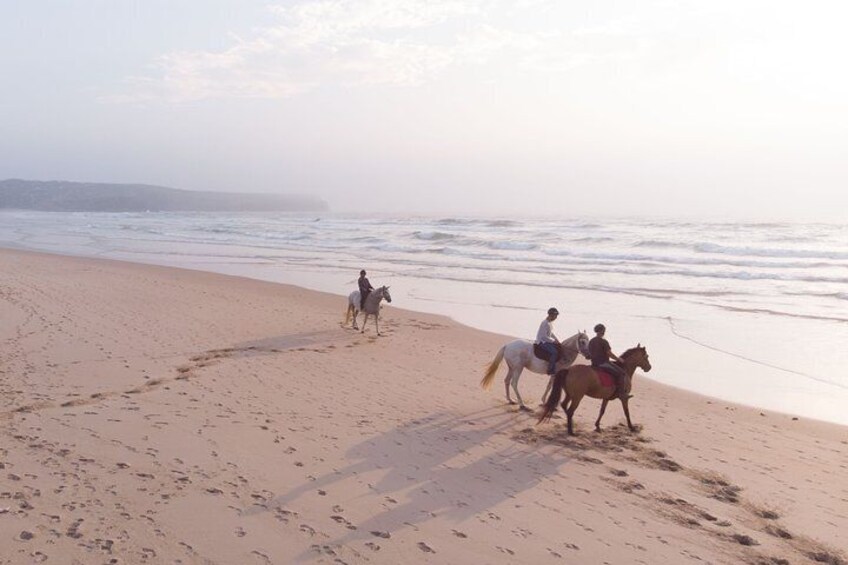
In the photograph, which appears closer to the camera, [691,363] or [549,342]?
[549,342]

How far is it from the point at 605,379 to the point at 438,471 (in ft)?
10.3

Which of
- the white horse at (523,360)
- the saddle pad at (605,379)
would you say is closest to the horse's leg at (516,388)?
the white horse at (523,360)

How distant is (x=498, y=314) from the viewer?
1966 cm

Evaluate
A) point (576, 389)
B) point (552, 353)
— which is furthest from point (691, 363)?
point (576, 389)

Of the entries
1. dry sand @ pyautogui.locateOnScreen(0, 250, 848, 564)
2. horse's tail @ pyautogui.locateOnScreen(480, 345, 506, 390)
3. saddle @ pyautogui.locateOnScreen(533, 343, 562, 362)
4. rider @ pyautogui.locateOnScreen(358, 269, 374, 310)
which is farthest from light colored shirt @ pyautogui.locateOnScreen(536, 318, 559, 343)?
rider @ pyautogui.locateOnScreen(358, 269, 374, 310)

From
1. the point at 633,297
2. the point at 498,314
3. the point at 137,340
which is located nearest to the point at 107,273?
the point at 137,340

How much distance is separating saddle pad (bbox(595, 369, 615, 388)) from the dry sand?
0.71 meters

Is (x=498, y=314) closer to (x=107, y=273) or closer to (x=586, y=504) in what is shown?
(x=586, y=504)

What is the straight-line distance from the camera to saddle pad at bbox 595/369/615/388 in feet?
30.2

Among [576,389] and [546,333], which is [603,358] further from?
[546,333]

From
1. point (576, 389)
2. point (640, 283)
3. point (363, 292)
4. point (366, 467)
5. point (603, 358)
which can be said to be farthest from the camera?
point (640, 283)

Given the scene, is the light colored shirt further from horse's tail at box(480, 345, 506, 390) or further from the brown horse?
the brown horse

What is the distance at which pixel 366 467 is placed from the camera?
24.3 feet

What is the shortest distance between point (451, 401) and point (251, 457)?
3.90 metres
